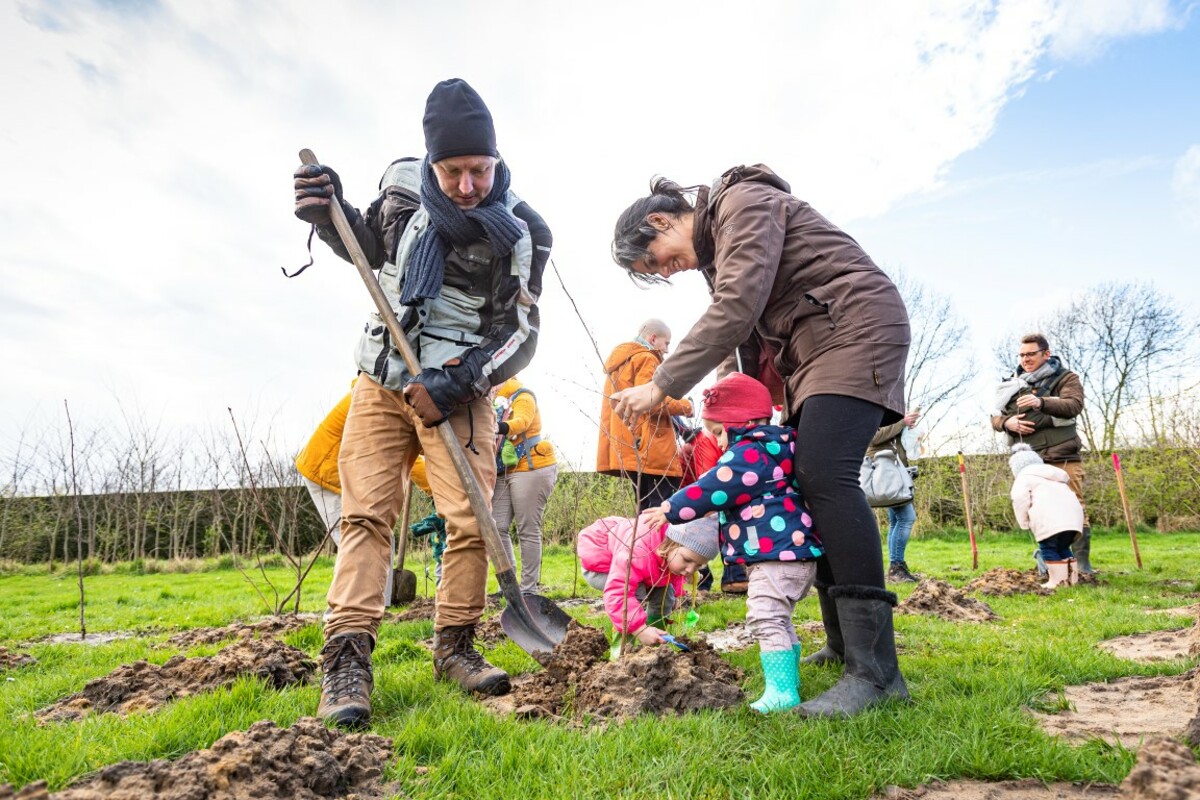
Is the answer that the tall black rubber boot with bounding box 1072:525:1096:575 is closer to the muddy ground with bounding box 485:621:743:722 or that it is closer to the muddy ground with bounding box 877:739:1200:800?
the muddy ground with bounding box 485:621:743:722

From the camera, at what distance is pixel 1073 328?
74.6 feet

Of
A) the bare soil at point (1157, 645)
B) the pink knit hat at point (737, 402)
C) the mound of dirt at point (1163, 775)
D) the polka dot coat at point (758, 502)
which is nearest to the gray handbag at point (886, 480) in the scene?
the bare soil at point (1157, 645)

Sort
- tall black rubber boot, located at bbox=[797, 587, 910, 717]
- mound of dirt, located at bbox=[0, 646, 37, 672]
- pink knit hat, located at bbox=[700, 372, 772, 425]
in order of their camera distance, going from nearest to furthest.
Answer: tall black rubber boot, located at bbox=[797, 587, 910, 717] → pink knit hat, located at bbox=[700, 372, 772, 425] → mound of dirt, located at bbox=[0, 646, 37, 672]

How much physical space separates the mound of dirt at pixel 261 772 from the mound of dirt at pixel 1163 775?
160 cm

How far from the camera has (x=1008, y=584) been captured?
6066mm

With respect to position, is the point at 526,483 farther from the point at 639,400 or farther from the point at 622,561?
the point at 639,400

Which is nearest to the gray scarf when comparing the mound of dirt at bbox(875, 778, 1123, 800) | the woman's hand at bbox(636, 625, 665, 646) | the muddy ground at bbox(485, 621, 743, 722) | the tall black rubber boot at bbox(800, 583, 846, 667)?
the muddy ground at bbox(485, 621, 743, 722)

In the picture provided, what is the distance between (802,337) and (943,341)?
23.1 metres

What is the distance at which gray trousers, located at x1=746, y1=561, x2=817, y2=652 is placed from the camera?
2.37 m

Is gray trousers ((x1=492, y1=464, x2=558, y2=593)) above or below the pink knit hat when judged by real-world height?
below

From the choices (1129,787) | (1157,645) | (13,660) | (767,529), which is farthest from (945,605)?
(13,660)

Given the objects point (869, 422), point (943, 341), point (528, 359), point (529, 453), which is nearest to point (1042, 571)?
point (529, 453)

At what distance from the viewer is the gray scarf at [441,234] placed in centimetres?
288

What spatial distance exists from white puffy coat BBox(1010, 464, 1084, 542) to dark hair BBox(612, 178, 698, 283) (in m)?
4.79
